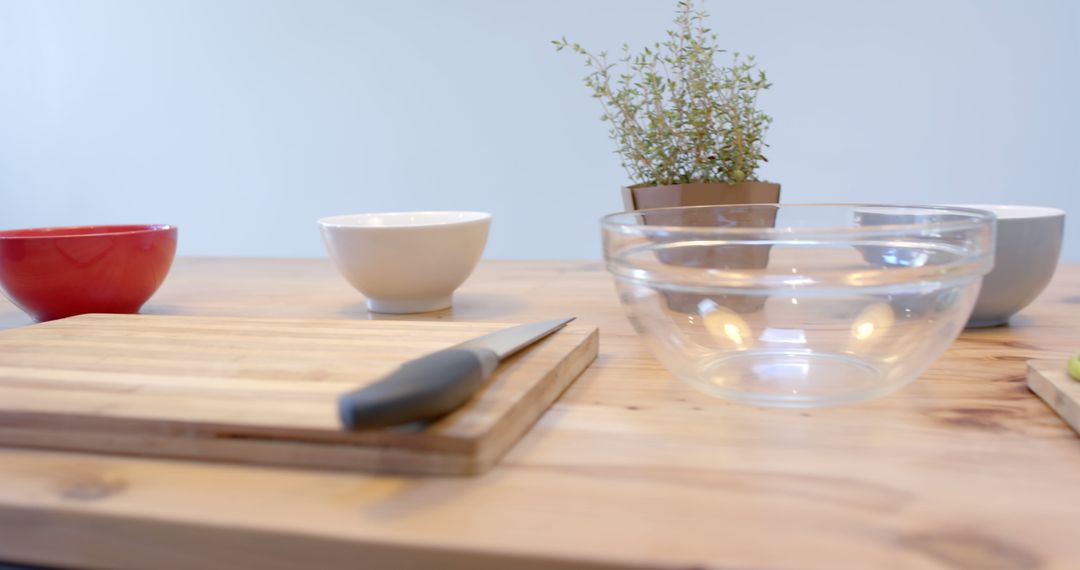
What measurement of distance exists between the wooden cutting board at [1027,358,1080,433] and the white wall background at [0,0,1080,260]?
1849 mm

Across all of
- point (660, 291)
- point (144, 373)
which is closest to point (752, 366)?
point (660, 291)

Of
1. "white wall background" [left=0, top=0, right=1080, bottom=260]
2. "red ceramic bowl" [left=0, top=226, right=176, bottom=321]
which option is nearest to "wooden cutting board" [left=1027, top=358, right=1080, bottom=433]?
"red ceramic bowl" [left=0, top=226, right=176, bottom=321]

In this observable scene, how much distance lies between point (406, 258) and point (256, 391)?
1.20 ft

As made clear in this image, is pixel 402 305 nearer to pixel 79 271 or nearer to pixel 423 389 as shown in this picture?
pixel 79 271

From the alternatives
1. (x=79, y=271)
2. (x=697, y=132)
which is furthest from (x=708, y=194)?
(x=79, y=271)

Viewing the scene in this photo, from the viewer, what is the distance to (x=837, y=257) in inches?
18.6

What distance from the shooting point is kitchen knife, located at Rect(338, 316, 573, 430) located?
0.33m

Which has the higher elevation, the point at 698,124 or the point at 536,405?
the point at 698,124

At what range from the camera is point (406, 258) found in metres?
0.81

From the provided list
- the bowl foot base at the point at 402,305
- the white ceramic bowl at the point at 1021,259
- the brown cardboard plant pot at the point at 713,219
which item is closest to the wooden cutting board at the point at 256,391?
the brown cardboard plant pot at the point at 713,219

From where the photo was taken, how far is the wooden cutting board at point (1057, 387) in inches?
17.0

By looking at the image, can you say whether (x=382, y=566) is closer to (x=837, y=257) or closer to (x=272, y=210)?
(x=837, y=257)

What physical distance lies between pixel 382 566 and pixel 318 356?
238 mm

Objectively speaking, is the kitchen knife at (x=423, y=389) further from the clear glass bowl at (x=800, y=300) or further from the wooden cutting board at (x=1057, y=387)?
the wooden cutting board at (x=1057, y=387)
